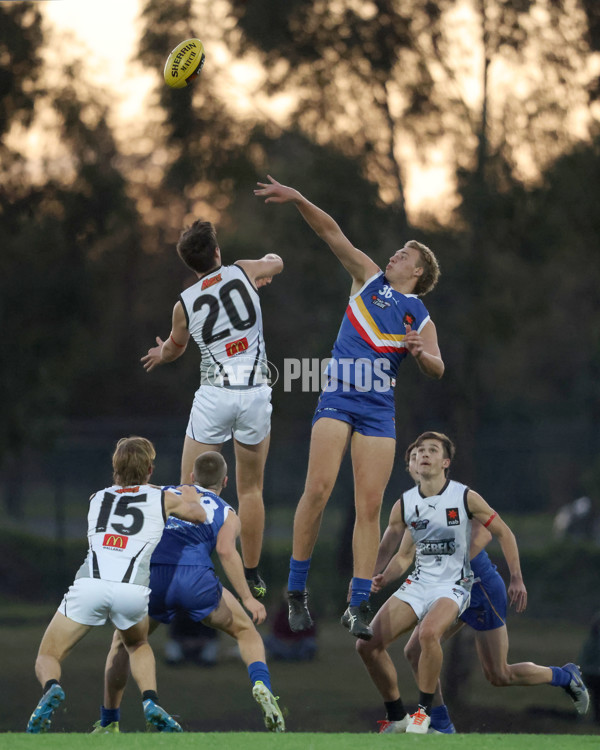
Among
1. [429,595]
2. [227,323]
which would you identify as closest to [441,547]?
[429,595]

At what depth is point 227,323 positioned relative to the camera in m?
8.11

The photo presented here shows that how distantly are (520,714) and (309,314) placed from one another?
7.07 m

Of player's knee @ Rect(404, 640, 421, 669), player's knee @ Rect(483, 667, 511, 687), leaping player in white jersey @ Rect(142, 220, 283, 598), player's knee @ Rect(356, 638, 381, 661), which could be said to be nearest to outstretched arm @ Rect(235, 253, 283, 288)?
leaping player in white jersey @ Rect(142, 220, 283, 598)

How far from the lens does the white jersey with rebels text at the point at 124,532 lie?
23.7ft

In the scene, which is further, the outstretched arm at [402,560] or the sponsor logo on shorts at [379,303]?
the outstretched arm at [402,560]

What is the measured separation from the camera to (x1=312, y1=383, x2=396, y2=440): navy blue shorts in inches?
307

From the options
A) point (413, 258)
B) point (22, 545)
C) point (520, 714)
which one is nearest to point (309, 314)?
Result: point (520, 714)

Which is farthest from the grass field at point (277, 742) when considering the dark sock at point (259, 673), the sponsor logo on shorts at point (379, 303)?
the sponsor logo on shorts at point (379, 303)

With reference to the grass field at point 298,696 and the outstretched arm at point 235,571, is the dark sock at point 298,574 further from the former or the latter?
the grass field at point 298,696

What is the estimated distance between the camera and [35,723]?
6953 millimetres

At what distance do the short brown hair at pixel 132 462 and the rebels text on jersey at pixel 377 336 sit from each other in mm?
1363

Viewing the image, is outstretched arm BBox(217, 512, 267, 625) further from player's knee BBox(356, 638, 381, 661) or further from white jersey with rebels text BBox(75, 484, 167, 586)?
player's knee BBox(356, 638, 381, 661)

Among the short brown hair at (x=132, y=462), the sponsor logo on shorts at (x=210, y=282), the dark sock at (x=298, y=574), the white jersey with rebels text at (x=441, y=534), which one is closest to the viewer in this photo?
the short brown hair at (x=132, y=462)

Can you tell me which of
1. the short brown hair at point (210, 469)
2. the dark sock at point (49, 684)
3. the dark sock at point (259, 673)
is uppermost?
the short brown hair at point (210, 469)
